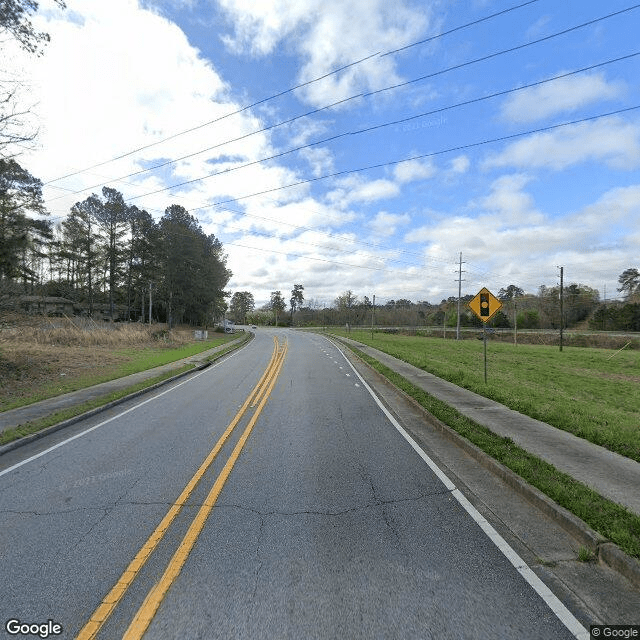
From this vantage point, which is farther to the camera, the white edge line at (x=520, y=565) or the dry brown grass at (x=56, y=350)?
the dry brown grass at (x=56, y=350)

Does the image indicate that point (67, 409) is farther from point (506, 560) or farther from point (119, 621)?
point (506, 560)

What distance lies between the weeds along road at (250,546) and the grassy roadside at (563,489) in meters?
1.05

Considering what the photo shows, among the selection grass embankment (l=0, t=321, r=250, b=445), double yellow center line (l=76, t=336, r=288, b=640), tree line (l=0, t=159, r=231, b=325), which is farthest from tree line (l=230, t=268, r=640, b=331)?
double yellow center line (l=76, t=336, r=288, b=640)

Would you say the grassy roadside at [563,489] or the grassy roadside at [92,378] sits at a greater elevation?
the grassy roadside at [563,489]

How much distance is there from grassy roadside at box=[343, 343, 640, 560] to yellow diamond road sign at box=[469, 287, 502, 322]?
6195mm

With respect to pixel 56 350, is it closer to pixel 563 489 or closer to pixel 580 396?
pixel 580 396

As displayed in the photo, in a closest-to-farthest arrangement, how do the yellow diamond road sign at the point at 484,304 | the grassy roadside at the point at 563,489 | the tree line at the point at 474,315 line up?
the grassy roadside at the point at 563,489
the yellow diamond road sign at the point at 484,304
the tree line at the point at 474,315

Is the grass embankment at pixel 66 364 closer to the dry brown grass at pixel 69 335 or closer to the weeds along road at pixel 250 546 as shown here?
the dry brown grass at pixel 69 335

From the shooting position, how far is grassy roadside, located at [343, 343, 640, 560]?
396 cm

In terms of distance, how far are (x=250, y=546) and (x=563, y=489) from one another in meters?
3.69

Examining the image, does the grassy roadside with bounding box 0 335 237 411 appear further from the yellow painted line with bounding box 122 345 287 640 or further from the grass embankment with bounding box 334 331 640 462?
the grass embankment with bounding box 334 331 640 462

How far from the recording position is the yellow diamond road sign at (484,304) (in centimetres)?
1426

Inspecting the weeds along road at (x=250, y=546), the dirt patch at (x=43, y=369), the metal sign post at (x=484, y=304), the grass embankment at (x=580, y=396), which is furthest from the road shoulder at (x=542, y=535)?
the dirt patch at (x=43, y=369)

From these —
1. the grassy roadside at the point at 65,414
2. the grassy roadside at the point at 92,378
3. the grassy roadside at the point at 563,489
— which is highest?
the grassy roadside at the point at 563,489
